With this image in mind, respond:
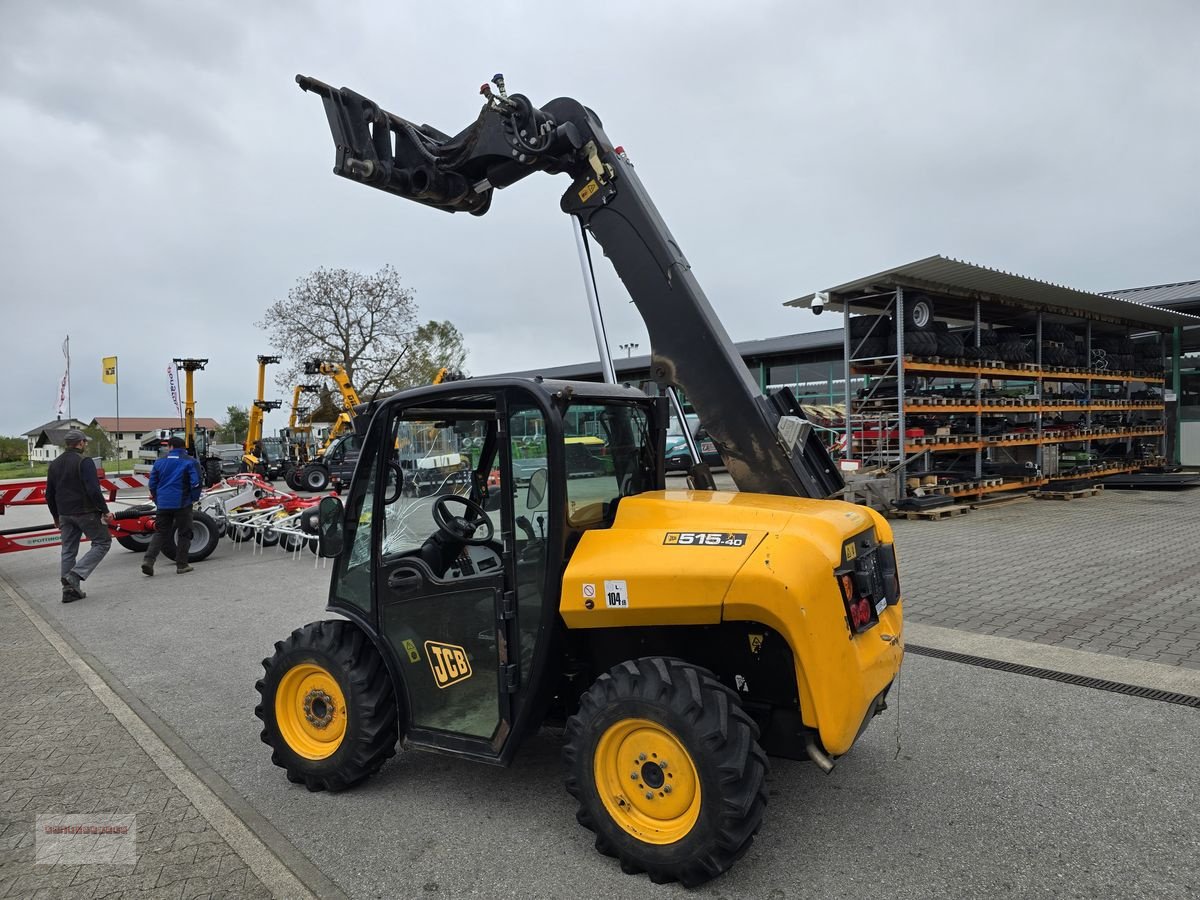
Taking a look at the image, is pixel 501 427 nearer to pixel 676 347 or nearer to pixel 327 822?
pixel 676 347

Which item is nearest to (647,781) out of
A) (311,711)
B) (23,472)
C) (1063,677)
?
(311,711)

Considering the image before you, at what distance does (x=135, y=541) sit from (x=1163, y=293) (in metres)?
24.4

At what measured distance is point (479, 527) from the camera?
380 cm

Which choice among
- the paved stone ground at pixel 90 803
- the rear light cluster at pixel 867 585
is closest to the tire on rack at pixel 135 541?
the paved stone ground at pixel 90 803

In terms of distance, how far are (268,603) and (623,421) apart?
5662 mm

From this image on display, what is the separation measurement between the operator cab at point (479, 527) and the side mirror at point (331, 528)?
0.04m

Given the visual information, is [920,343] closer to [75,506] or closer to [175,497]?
[175,497]

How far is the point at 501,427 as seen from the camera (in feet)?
10.8

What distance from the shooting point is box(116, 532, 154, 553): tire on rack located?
35.7ft

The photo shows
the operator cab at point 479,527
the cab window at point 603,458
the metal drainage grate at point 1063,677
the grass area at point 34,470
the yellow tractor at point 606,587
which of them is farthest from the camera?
the grass area at point 34,470

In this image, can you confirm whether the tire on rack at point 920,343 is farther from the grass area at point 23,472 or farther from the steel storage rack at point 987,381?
the grass area at point 23,472

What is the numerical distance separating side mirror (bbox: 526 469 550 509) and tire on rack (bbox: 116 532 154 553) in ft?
32.3

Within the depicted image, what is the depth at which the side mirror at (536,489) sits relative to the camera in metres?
3.26

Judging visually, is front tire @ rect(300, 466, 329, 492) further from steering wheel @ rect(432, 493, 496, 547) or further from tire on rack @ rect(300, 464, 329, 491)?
steering wheel @ rect(432, 493, 496, 547)
